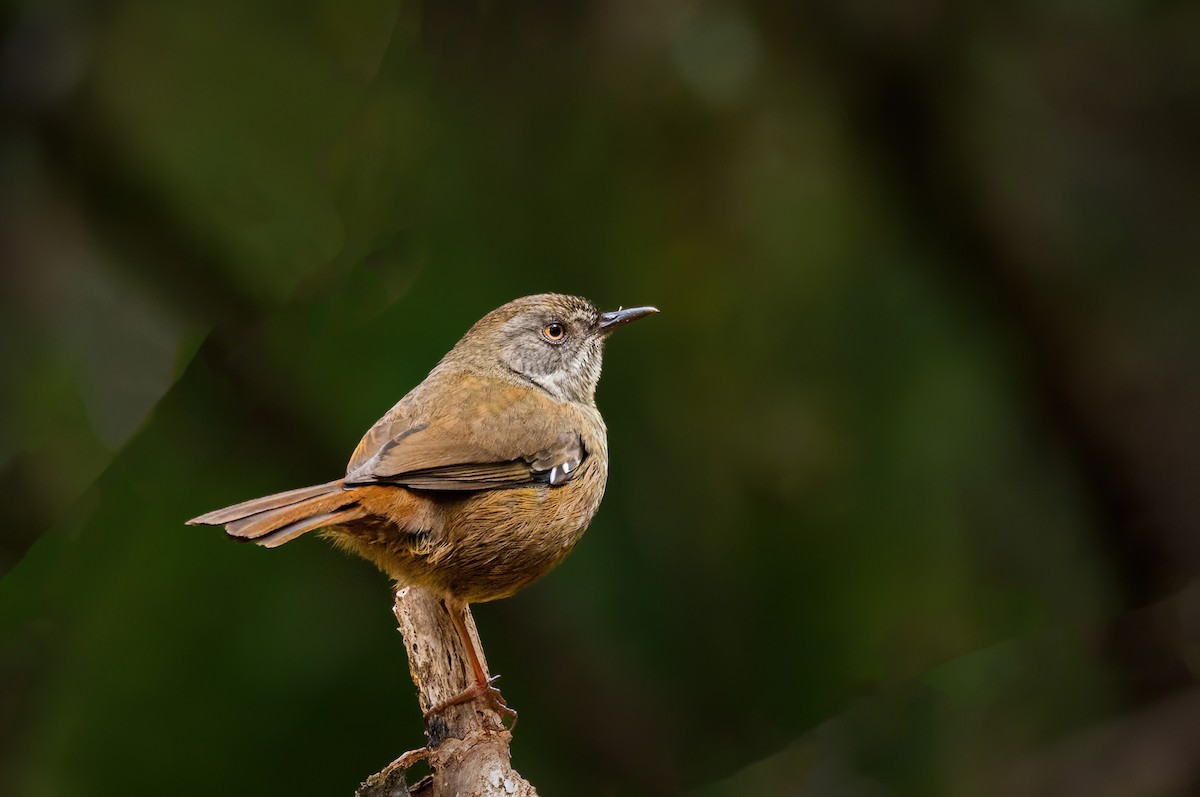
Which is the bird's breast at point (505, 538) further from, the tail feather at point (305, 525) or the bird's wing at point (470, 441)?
the tail feather at point (305, 525)

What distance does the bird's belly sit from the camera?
3154 mm

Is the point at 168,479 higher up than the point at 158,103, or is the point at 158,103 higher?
the point at 158,103

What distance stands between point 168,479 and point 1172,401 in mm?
3819

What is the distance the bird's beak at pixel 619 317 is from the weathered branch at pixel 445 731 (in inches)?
41.2

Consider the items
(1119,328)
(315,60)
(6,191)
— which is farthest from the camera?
(1119,328)

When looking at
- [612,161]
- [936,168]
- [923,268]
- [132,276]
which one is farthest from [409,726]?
[936,168]

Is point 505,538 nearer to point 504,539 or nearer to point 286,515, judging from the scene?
point 504,539

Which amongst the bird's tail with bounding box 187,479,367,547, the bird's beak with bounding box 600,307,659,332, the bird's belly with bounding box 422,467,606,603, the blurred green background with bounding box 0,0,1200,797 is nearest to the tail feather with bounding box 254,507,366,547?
the bird's tail with bounding box 187,479,367,547

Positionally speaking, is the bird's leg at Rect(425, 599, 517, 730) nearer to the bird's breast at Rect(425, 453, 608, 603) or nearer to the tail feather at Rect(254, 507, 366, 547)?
the bird's breast at Rect(425, 453, 608, 603)

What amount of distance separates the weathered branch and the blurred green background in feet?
2.97

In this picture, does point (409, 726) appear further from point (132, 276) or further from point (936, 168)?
point (936, 168)

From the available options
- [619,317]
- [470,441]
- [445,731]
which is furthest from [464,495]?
[619,317]

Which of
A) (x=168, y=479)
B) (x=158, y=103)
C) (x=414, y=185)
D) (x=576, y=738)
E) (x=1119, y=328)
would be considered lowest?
(x=576, y=738)

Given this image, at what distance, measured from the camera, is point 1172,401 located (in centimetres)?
472
